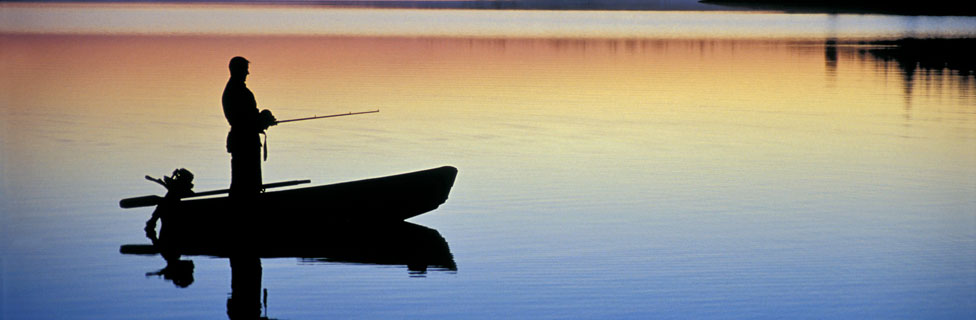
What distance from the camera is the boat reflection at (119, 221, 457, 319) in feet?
29.2

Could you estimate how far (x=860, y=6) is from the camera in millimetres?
105500

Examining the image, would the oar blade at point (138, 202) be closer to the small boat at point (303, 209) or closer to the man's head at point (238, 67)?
the small boat at point (303, 209)

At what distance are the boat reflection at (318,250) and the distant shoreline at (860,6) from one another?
286ft

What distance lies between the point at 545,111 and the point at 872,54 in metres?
20.6

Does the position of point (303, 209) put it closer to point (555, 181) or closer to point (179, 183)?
point (179, 183)

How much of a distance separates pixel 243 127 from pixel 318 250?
1.09 meters

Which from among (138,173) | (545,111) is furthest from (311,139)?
(545,111)

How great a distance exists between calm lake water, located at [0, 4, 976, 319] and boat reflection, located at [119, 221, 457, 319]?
13 cm

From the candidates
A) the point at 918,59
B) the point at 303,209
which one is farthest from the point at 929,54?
the point at 303,209

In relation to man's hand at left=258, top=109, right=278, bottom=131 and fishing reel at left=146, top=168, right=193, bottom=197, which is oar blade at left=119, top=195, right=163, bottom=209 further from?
man's hand at left=258, top=109, right=278, bottom=131

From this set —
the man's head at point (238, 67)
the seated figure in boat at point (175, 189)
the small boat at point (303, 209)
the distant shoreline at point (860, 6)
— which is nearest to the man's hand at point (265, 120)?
the man's head at point (238, 67)

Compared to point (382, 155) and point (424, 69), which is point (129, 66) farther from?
point (382, 155)

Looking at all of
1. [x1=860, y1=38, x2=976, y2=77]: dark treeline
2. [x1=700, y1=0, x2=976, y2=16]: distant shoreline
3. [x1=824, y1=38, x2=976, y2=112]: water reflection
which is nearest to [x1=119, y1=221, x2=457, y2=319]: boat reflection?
[x1=824, y1=38, x2=976, y2=112]: water reflection

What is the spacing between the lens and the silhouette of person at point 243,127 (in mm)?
9688
